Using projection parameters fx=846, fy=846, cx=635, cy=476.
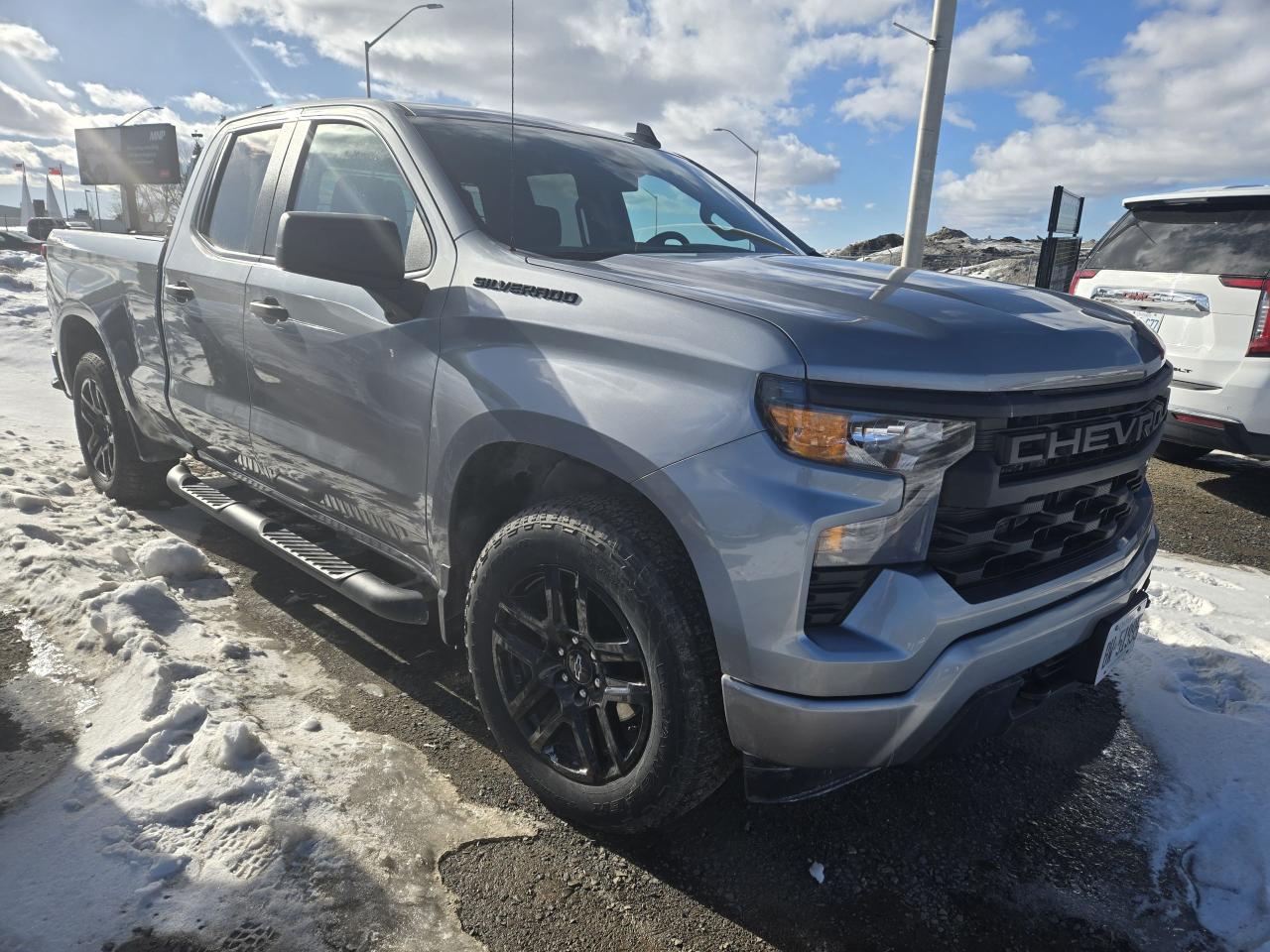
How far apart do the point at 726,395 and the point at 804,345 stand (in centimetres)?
19

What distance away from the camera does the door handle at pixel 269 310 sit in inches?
119

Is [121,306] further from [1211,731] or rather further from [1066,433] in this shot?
[1211,731]

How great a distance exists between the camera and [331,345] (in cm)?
280

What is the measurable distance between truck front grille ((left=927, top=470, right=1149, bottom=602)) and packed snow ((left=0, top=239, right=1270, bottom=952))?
2.98ft

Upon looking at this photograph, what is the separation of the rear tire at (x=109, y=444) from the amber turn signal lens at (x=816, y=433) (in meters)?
3.93

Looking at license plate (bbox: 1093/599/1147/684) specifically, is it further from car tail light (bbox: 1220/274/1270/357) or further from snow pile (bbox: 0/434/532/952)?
car tail light (bbox: 1220/274/1270/357)

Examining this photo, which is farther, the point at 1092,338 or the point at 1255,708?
the point at 1255,708

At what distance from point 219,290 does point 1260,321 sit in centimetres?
547

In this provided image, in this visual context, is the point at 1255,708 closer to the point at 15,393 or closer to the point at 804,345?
the point at 804,345

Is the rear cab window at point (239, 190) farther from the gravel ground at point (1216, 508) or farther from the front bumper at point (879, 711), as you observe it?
the gravel ground at point (1216, 508)

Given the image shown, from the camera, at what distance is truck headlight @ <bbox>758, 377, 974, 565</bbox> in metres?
1.74

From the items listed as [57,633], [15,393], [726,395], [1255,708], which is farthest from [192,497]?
[15,393]

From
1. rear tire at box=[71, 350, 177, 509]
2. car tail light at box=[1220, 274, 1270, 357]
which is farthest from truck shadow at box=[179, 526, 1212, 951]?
car tail light at box=[1220, 274, 1270, 357]

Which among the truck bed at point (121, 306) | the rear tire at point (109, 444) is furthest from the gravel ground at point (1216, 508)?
the rear tire at point (109, 444)
